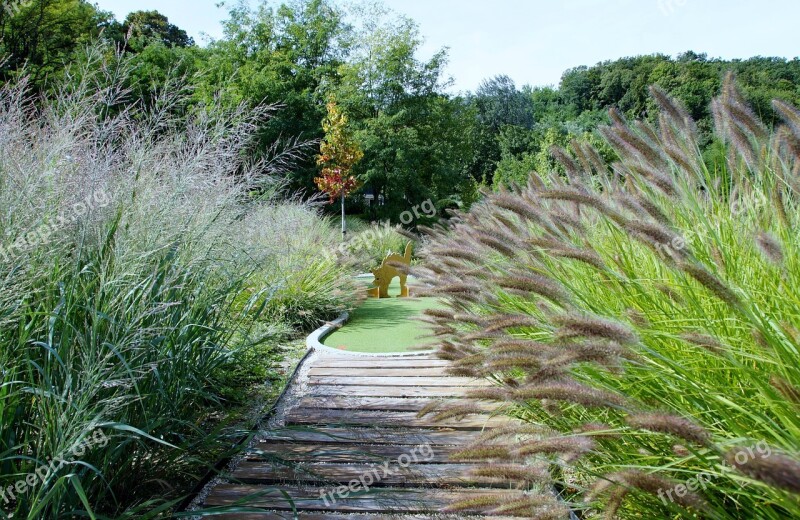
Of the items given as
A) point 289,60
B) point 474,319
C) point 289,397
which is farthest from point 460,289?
point 289,60

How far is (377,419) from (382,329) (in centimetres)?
373

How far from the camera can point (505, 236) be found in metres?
2.79

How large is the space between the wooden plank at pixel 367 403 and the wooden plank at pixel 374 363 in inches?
37.9

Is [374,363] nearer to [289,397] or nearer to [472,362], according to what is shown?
[289,397]

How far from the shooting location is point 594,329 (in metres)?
1.39

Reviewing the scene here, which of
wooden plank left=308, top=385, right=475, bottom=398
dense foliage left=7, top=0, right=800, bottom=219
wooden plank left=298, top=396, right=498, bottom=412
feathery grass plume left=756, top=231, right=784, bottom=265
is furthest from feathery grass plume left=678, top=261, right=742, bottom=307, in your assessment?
dense foliage left=7, top=0, right=800, bottom=219

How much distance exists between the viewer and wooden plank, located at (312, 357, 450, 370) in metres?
5.39

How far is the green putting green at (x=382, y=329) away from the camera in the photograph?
6598 mm

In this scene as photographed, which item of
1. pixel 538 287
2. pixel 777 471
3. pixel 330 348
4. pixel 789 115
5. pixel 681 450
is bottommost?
pixel 330 348

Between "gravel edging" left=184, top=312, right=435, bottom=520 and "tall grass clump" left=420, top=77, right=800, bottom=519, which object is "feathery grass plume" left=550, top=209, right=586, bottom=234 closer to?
"tall grass clump" left=420, top=77, right=800, bottom=519

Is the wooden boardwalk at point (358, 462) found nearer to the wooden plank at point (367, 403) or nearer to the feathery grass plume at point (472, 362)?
the wooden plank at point (367, 403)

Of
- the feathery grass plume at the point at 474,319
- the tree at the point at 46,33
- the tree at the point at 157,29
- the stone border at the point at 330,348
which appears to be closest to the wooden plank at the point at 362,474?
the feathery grass plume at the point at 474,319

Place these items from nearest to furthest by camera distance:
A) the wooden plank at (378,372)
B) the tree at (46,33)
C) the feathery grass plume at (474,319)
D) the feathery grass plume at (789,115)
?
the feathery grass plume at (789,115) → the feathery grass plume at (474,319) → the wooden plank at (378,372) → the tree at (46,33)

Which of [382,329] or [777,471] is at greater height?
[777,471]
